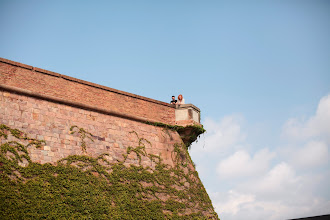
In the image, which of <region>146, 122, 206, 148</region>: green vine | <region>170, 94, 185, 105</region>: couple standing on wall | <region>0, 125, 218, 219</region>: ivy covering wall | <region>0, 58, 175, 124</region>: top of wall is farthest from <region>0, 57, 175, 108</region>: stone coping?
<region>0, 125, 218, 219</region>: ivy covering wall

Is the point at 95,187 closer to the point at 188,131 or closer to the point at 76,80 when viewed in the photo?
the point at 76,80

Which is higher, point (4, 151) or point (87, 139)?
point (87, 139)

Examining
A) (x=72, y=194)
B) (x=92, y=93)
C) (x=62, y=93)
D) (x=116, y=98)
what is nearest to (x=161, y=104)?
(x=116, y=98)

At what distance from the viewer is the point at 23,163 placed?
9289 mm

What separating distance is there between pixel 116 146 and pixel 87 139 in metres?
0.98

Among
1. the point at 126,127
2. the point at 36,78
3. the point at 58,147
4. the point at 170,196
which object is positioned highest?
the point at 36,78

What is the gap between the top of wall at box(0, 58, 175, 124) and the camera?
34.0ft

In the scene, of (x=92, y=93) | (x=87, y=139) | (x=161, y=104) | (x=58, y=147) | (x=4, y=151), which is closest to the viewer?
(x=4, y=151)

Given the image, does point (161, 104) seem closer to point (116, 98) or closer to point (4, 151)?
point (116, 98)

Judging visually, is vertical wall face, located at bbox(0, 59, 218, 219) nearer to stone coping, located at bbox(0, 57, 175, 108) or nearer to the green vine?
stone coping, located at bbox(0, 57, 175, 108)

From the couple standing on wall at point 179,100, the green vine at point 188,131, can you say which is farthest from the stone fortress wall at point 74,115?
the couple standing on wall at point 179,100

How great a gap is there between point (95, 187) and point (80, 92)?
2935 mm

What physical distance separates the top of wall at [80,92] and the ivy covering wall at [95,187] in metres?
0.97

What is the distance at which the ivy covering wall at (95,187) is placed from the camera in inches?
348
